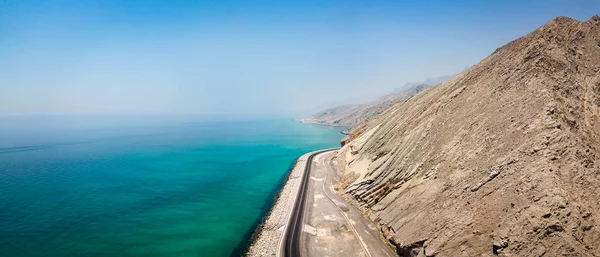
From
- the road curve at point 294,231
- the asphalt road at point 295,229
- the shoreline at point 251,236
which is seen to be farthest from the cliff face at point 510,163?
the shoreline at point 251,236

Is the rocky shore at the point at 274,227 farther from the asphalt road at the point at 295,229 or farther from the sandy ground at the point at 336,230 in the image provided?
the sandy ground at the point at 336,230

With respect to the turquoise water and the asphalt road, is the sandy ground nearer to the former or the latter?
the asphalt road

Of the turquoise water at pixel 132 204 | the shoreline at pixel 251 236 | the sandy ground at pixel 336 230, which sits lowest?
the shoreline at pixel 251 236

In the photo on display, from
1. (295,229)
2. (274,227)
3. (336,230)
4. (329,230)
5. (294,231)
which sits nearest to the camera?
(336,230)

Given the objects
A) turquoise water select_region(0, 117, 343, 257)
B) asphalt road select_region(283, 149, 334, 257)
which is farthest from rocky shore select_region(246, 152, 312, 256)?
turquoise water select_region(0, 117, 343, 257)

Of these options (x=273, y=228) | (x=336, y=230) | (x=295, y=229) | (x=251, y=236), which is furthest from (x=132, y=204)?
(x=336, y=230)

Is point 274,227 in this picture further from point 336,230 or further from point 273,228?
point 336,230
